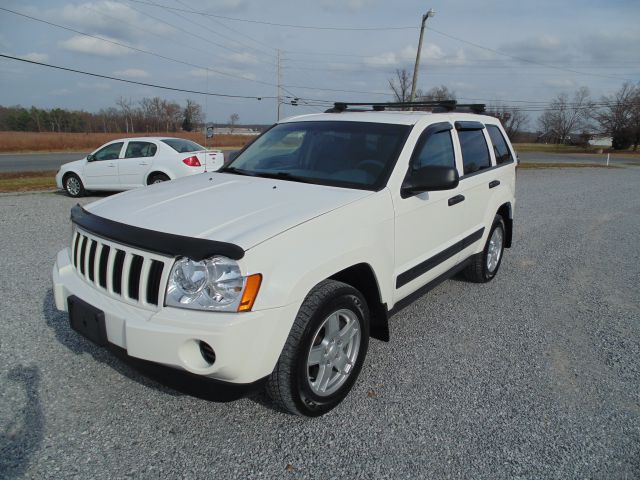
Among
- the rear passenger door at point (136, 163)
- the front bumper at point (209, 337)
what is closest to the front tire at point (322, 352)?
the front bumper at point (209, 337)

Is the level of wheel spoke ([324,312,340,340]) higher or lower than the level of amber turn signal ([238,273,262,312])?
lower

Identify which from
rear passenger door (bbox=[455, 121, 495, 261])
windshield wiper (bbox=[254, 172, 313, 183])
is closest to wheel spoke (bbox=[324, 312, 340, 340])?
windshield wiper (bbox=[254, 172, 313, 183])

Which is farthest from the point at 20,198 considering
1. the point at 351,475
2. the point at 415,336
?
the point at 351,475

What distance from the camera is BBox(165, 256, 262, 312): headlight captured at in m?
2.14

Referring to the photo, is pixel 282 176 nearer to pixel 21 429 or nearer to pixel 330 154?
pixel 330 154

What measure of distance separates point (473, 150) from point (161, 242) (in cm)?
332

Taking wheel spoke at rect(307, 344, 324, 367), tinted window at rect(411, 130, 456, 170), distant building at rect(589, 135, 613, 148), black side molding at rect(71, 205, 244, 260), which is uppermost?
distant building at rect(589, 135, 613, 148)

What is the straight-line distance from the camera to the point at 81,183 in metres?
11.6

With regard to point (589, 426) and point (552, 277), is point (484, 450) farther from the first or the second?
point (552, 277)

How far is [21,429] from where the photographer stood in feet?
8.23

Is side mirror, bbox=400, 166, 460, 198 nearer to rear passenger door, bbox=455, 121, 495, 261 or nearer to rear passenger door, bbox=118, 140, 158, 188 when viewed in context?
rear passenger door, bbox=455, 121, 495, 261

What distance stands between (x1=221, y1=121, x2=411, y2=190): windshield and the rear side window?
2.01 meters

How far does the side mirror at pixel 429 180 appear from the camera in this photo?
9.93 feet

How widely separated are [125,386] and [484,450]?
2.23 m
